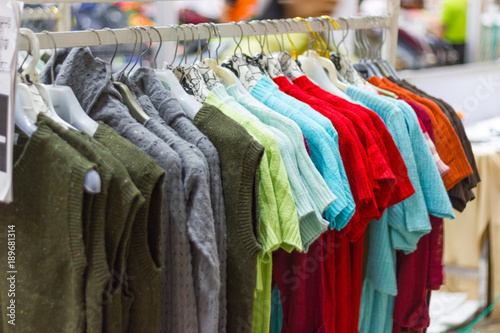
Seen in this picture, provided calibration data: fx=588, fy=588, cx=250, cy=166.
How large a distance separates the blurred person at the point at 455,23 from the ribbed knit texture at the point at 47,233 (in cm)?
354

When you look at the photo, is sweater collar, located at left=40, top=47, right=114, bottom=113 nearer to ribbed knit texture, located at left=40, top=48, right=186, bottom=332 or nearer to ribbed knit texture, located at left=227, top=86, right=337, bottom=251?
ribbed knit texture, located at left=40, top=48, right=186, bottom=332

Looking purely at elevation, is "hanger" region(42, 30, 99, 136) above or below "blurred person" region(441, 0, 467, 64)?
above

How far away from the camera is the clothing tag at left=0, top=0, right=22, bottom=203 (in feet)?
2.67

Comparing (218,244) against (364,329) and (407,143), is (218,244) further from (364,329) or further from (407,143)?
(364,329)

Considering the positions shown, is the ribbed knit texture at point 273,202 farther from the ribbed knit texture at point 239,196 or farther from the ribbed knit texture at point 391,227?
the ribbed knit texture at point 391,227

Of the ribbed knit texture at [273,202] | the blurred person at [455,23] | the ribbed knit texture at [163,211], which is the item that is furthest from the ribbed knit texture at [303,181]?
the blurred person at [455,23]

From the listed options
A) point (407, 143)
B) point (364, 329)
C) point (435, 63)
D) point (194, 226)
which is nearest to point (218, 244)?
point (194, 226)

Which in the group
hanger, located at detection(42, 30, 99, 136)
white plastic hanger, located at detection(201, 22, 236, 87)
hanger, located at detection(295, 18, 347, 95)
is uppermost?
hanger, located at detection(42, 30, 99, 136)

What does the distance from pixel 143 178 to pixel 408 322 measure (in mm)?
999

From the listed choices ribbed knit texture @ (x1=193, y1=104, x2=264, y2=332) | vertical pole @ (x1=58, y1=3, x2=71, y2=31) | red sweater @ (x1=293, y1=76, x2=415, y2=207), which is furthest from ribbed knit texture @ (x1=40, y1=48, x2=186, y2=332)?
vertical pole @ (x1=58, y1=3, x2=71, y2=31)

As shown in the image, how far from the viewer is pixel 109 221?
0.89 metres

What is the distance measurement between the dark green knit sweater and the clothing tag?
0.17 m

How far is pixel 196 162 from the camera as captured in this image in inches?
39.3

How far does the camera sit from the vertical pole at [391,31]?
1.83 meters
